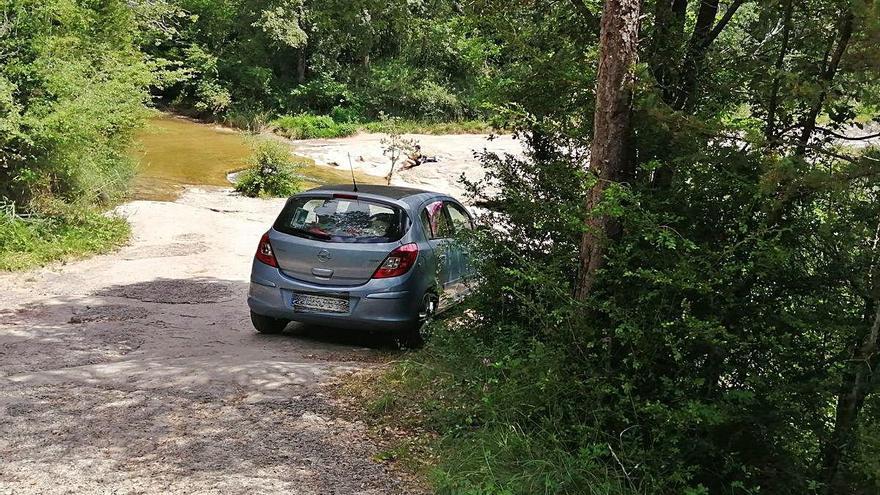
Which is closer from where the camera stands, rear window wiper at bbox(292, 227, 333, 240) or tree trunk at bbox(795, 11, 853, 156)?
tree trunk at bbox(795, 11, 853, 156)

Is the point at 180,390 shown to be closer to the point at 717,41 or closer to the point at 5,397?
the point at 5,397

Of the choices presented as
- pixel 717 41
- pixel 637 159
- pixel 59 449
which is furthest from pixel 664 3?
pixel 59 449

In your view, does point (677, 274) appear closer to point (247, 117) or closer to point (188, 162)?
point (188, 162)

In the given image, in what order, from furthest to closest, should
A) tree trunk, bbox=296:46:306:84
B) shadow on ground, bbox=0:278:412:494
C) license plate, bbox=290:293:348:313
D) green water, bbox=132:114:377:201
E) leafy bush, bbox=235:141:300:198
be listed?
tree trunk, bbox=296:46:306:84, leafy bush, bbox=235:141:300:198, green water, bbox=132:114:377:201, license plate, bbox=290:293:348:313, shadow on ground, bbox=0:278:412:494

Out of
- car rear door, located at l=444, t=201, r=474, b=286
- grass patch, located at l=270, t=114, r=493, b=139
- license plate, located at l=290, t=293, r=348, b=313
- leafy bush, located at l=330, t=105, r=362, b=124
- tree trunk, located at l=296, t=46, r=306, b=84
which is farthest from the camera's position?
tree trunk, located at l=296, t=46, r=306, b=84

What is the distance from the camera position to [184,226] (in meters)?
15.6

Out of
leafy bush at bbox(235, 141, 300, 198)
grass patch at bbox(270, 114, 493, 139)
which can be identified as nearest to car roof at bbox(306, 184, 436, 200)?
leafy bush at bbox(235, 141, 300, 198)

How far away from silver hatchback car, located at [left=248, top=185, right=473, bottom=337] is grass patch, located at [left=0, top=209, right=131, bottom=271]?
19.0 feet

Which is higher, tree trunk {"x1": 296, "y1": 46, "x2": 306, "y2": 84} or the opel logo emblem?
tree trunk {"x1": 296, "y1": 46, "x2": 306, "y2": 84}

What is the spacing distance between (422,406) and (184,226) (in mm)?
11753

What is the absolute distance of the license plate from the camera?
734 centimetres

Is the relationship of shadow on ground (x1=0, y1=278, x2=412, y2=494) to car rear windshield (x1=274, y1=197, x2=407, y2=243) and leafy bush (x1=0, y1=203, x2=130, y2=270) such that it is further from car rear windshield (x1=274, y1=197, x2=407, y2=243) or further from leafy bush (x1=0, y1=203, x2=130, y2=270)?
leafy bush (x1=0, y1=203, x2=130, y2=270)

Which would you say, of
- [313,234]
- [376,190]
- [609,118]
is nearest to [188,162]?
[376,190]

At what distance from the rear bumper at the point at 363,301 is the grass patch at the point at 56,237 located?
5838 mm
